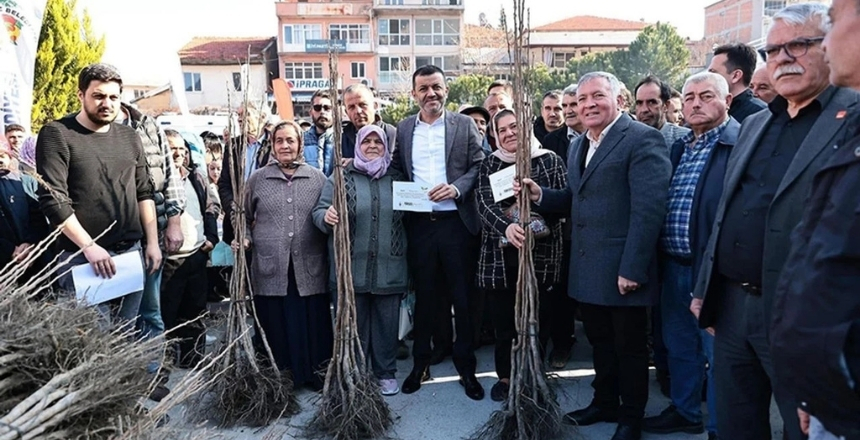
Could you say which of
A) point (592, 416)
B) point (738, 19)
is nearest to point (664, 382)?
point (592, 416)

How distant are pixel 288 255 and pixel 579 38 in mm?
48820

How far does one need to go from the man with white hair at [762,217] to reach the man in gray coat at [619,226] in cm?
61

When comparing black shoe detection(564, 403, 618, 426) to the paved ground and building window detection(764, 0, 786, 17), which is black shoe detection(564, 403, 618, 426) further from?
building window detection(764, 0, 786, 17)

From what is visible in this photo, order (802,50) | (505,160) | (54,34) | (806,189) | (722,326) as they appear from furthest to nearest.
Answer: (54,34) → (505,160) → (722,326) → (802,50) → (806,189)

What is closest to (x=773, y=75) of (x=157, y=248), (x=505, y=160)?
(x=505, y=160)

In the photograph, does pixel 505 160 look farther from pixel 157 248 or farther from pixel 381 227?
pixel 157 248

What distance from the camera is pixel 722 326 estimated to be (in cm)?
218

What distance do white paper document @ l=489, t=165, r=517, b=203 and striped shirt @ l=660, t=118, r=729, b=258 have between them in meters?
0.81

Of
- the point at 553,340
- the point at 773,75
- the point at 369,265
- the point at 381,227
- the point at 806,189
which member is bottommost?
the point at 553,340

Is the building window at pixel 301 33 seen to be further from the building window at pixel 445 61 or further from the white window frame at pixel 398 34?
the building window at pixel 445 61

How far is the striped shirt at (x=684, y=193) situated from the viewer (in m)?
2.92

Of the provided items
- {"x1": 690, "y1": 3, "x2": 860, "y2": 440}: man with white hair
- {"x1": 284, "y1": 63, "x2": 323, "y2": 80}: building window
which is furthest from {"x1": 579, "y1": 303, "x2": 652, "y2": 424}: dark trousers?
{"x1": 284, "y1": 63, "x2": 323, "y2": 80}: building window

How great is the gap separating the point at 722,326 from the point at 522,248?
1087 millimetres

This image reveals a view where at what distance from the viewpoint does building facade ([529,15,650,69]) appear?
46125mm
